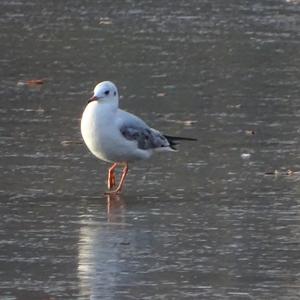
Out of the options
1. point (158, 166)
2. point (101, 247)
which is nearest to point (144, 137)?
point (158, 166)

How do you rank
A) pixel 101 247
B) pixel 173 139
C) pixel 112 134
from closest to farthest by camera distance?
pixel 101 247
pixel 112 134
pixel 173 139

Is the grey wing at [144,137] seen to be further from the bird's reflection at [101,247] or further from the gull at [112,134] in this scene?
the bird's reflection at [101,247]

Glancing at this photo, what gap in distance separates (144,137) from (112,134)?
1.04 ft

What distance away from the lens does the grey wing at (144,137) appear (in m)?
10.0

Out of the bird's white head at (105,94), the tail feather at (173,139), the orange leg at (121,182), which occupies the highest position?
the bird's white head at (105,94)

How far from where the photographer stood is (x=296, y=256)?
7848 mm

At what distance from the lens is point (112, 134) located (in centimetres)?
990

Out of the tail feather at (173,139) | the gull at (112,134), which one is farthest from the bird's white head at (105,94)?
the tail feather at (173,139)

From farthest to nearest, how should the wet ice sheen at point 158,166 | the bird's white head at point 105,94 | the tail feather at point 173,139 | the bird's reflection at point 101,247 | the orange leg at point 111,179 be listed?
the tail feather at point 173,139, the bird's white head at point 105,94, the orange leg at point 111,179, the wet ice sheen at point 158,166, the bird's reflection at point 101,247

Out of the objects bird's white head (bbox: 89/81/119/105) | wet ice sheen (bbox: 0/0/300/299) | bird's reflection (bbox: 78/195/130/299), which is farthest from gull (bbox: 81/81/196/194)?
bird's reflection (bbox: 78/195/130/299)

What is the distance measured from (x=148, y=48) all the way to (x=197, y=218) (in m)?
7.16

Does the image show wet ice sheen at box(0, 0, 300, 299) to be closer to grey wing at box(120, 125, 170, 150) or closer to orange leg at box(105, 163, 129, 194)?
orange leg at box(105, 163, 129, 194)

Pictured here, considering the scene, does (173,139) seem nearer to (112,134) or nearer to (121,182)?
(112,134)

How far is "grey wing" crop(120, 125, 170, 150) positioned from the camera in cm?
1004
